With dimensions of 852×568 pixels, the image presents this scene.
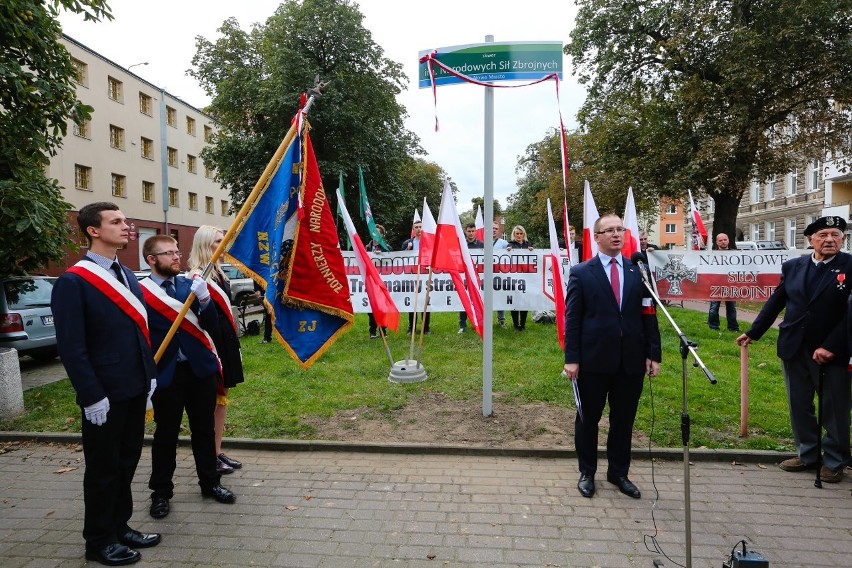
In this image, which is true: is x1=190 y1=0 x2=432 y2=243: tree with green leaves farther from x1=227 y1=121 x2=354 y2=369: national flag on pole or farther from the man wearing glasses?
the man wearing glasses

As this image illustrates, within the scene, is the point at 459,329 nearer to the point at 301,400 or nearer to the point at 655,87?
the point at 301,400

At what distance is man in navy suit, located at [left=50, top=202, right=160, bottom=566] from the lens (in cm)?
314

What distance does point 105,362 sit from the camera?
3.27 metres

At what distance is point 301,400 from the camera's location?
6648mm

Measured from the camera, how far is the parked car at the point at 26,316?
9.05 meters

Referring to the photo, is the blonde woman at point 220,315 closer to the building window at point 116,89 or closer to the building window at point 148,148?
the building window at point 116,89

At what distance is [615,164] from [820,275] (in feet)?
69.2

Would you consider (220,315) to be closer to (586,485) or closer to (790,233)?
(586,485)

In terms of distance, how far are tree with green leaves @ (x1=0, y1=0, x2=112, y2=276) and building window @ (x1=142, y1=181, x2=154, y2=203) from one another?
3104 cm

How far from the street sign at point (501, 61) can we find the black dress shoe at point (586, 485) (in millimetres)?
3661

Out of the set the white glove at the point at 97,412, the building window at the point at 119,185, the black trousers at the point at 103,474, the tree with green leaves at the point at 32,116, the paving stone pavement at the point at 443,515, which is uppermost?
the building window at the point at 119,185

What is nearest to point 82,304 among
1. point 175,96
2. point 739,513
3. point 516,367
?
point 739,513

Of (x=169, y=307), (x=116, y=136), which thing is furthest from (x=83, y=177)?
(x=169, y=307)

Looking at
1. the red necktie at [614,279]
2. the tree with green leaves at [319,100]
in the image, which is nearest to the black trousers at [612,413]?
the red necktie at [614,279]
